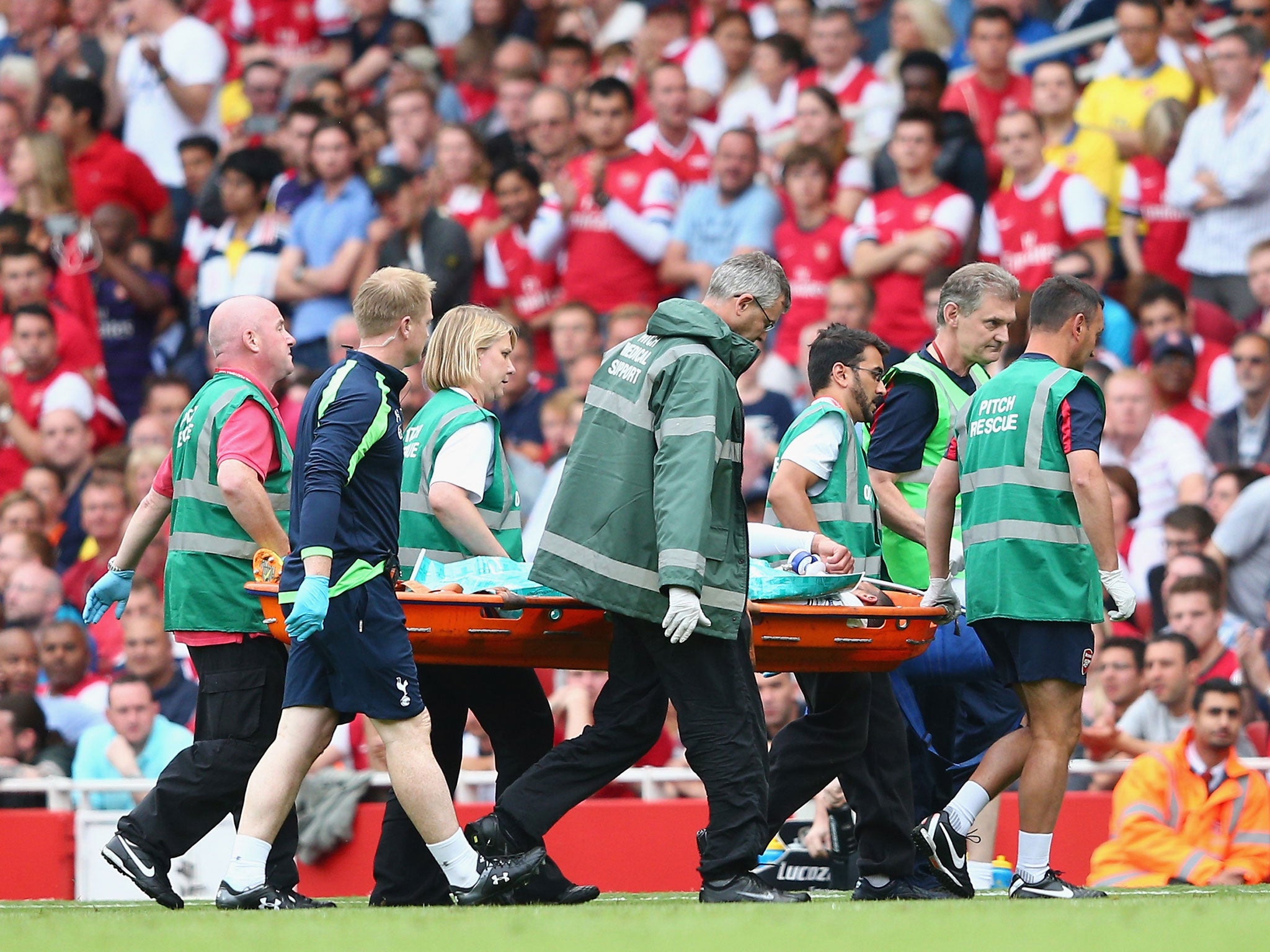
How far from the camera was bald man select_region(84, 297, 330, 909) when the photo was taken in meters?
7.04

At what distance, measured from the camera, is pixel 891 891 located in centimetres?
738

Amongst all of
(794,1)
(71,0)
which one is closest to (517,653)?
(794,1)

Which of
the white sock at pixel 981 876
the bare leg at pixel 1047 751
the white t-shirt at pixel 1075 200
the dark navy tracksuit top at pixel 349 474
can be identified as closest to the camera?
the dark navy tracksuit top at pixel 349 474

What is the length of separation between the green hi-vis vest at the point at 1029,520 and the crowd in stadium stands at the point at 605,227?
294cm

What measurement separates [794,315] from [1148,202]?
2312 mm

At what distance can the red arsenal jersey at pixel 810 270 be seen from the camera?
516 inches

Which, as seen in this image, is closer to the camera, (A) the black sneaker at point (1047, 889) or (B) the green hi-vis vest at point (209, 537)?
(A) the black sneaker at point (1047, 889)

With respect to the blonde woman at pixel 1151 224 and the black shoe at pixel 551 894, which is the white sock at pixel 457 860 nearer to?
the black shoe at pixel 551 894

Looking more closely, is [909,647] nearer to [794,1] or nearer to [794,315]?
[794,315]

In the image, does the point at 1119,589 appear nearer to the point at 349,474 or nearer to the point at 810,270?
the point at 349,474

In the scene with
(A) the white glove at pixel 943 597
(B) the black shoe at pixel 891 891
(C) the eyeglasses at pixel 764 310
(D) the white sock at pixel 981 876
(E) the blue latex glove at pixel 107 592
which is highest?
(C) the eyeglasses at pixel 764 310

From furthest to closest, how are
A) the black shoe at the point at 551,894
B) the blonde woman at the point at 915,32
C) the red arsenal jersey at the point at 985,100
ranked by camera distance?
1. the blonde woman at the point at 915,32
2. the red arsenal jersey at the point at 985,100
3. the black shoe at the point at 551,894

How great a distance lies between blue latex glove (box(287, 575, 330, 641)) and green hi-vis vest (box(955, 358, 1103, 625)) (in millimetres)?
2231

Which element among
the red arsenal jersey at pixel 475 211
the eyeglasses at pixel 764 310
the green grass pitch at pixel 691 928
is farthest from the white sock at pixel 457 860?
the red arsenal jersey at pixel 475 211
